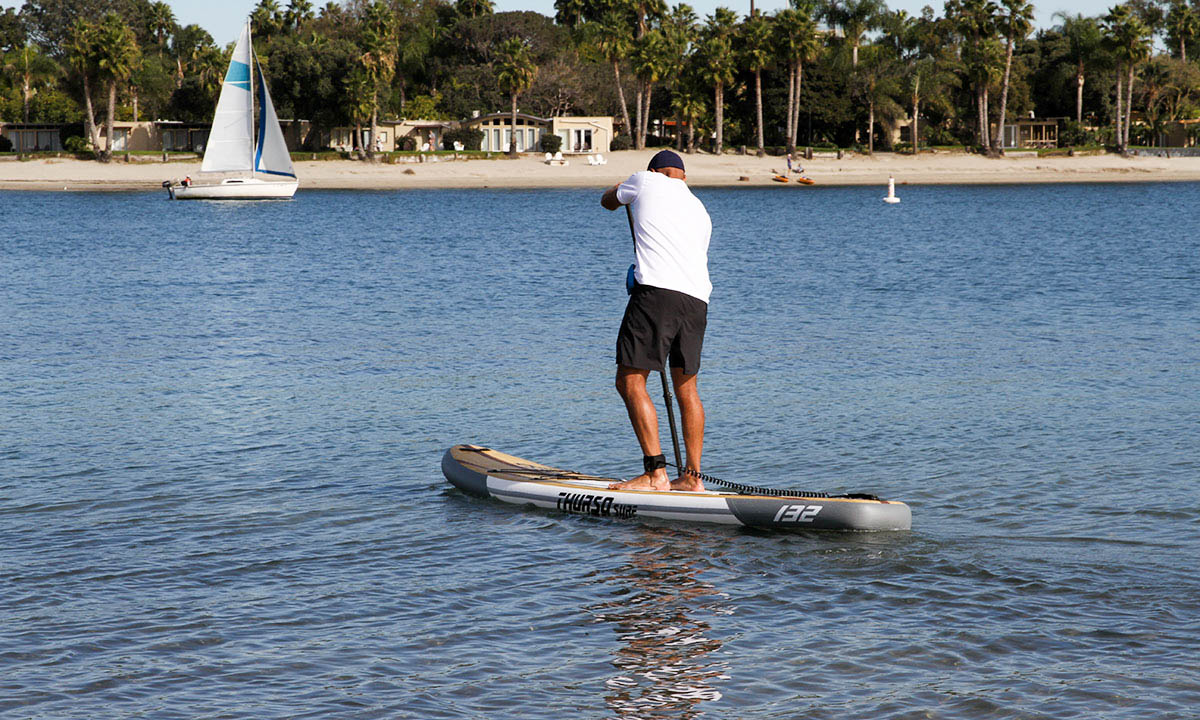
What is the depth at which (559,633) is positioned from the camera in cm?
705

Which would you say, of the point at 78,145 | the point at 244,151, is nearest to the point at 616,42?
the point at 244,151

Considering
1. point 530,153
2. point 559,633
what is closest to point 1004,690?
point 559,633

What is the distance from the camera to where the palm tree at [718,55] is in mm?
106250

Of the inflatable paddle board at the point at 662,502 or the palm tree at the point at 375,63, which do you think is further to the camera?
the palm tree at the point at 375,63

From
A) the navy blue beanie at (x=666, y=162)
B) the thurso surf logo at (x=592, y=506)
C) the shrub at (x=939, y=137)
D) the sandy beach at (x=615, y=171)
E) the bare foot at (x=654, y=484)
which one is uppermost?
the shrub at (x=939, y=137)

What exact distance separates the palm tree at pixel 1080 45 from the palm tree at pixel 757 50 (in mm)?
31774

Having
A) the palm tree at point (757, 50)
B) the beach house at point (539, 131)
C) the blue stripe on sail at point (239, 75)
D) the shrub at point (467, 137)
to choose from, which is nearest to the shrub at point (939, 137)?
the palm tree at point (757, 50)

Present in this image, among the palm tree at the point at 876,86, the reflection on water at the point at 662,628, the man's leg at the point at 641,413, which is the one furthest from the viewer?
the palm tree at the point at 876,86

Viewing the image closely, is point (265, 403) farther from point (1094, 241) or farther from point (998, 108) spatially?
point (998, 108)

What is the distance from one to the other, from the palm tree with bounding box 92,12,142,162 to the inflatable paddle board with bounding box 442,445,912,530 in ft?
323

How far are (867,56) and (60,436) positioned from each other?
111424mm

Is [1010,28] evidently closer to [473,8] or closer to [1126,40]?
[1126,40]

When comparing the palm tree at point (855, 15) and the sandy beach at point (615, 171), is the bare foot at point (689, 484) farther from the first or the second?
the palm tree at point (855, 15)

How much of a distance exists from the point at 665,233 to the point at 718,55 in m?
101
